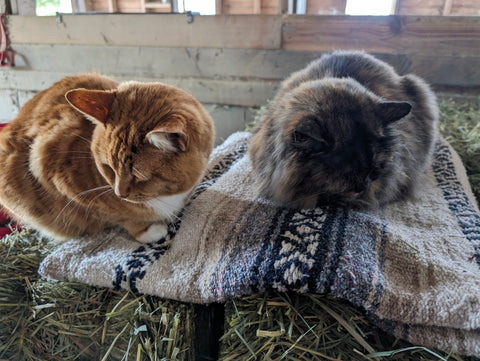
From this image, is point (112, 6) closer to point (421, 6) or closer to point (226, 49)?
point (226, 49)

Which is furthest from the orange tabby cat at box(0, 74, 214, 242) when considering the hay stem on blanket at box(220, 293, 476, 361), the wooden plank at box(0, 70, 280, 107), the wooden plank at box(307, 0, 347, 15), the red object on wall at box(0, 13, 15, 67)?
the red object on wall at box(0, 13, 15, 67)

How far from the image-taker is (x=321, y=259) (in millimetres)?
1129

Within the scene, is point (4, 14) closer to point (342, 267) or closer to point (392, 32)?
point (392, 32)

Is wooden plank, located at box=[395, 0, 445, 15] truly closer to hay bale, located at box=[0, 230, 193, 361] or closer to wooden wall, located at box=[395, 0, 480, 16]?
wooden wall, located at box=[395, 0, 480, 16]

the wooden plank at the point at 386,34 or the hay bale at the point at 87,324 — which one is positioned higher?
the wooden plank at the point at 386,34

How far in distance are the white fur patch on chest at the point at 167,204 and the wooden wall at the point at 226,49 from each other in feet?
6.21

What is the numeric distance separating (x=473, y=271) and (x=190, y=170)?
1171mm

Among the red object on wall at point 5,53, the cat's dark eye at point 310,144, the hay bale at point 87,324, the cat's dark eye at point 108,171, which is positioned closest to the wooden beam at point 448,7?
the cat's dark eye at point 310,144

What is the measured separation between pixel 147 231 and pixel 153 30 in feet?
8.37

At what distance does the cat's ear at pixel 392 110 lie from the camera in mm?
1422

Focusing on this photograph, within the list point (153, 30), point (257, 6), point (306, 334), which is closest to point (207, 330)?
point (306, 334)

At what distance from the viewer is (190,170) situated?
142 centimetres

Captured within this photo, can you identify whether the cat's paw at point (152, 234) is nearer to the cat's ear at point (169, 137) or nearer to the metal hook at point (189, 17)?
the cat's ear at point (169, 137)

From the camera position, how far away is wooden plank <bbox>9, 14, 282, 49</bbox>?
299 cm
